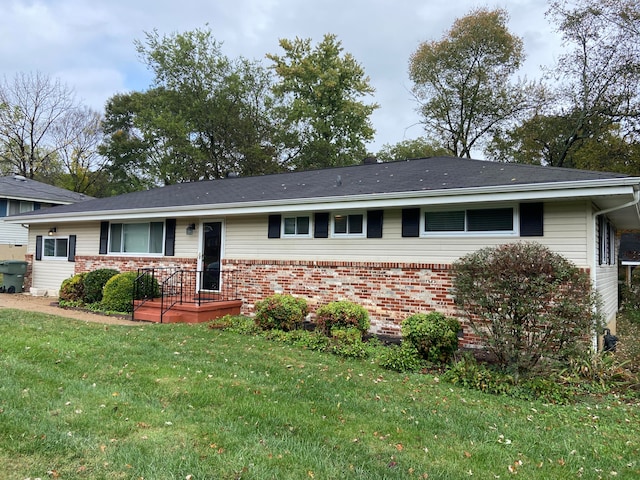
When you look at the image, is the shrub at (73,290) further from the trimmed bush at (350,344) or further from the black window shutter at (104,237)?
the trimmed bush at (350,344)

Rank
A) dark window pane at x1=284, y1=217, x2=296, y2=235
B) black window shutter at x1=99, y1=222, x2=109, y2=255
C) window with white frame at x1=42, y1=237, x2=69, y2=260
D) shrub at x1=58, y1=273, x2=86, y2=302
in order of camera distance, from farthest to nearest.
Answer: window with white frame at x1=42, y1=237, x2=69, y2=260 < black window shutter at x1=99, y1=222, x2=109, y2=255 < shrub at x1=58, y1=273, x2=86, y2=302 < dark window pane at x1=284, y1=217, x2=296, y2=235

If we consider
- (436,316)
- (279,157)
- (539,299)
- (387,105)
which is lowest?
(436,316)

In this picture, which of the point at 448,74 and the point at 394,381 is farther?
the point at 448,74

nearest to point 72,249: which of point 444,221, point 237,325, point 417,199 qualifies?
point 237,325

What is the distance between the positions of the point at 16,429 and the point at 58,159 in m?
34.4

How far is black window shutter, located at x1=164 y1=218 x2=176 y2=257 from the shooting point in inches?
426

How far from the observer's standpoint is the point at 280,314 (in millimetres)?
7648

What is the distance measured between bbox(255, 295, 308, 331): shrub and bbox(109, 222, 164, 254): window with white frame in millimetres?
4849

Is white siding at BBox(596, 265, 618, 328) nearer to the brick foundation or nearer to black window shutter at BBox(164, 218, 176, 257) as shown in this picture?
the brick foundation

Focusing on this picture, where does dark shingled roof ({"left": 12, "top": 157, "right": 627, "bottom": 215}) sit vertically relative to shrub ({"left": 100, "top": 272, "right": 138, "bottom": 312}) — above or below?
above

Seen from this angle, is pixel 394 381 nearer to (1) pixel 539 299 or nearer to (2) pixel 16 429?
(1) pixel 539 299

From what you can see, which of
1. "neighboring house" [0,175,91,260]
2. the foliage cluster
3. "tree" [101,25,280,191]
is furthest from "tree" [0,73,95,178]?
the foliage cluster

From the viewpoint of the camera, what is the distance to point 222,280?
10047 millimetres

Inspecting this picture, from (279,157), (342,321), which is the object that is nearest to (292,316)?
(342,321)
